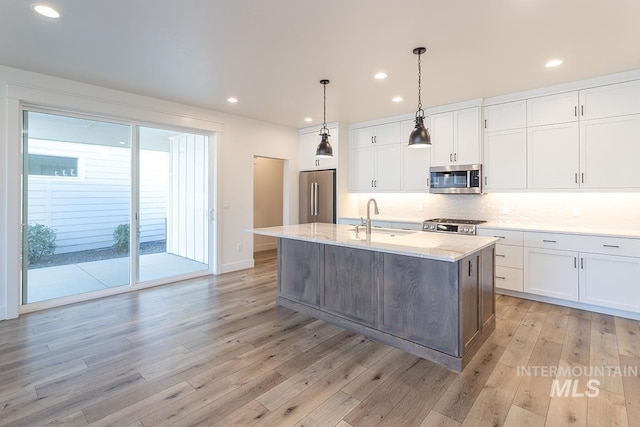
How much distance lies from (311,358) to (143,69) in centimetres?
340

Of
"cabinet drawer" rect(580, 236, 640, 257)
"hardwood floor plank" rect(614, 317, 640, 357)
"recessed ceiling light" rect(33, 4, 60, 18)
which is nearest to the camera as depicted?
"recessed ceiling light" rect(33, 4, 60, 18)

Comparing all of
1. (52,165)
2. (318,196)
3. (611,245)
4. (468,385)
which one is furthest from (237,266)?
(611,245)

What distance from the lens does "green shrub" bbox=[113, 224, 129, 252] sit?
4.39 metres

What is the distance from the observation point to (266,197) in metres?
7.82

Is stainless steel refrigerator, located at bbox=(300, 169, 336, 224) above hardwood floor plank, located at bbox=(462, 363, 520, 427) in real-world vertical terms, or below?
above

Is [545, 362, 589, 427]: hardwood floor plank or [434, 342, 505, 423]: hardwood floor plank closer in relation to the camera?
[545, 362, 589, 427]: hardwood floor plank

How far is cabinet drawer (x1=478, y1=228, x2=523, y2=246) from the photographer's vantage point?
4023 mm

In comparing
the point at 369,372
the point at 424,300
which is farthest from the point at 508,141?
the point at 369,372

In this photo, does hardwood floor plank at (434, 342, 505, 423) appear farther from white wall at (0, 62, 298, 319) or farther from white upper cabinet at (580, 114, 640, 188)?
white wall at (0, 62, 298, 319)

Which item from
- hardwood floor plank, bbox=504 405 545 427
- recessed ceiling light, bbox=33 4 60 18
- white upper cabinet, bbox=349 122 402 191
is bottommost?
hardwood floor plank, bbox=504 405 545 427

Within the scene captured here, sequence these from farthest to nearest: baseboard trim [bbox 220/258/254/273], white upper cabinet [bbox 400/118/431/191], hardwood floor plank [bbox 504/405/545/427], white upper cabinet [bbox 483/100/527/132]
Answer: baseboard trim [bbox 220/258/254/273], white upper cabinet [bbox 400/118/431/191], white upper cabinet [bbox 483/100/527/132], hardwood floor plank [bbox 504/405/545/427]

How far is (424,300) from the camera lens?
2.63 meters

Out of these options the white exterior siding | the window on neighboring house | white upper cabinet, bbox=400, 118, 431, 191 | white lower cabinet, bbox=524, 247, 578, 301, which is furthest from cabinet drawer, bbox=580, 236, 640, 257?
the window on neighboring house

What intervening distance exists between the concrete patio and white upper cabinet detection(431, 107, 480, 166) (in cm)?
438
